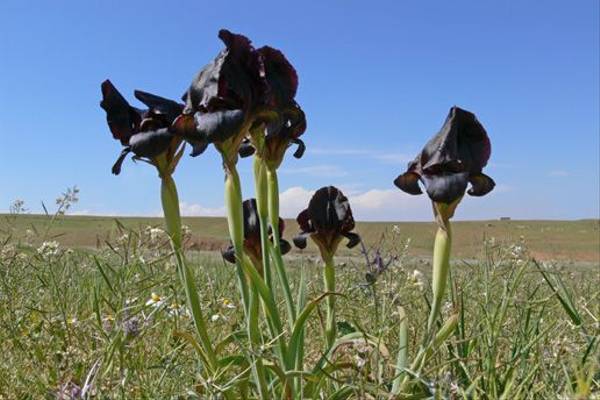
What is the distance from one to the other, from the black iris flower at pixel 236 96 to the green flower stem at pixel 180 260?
0.22 m

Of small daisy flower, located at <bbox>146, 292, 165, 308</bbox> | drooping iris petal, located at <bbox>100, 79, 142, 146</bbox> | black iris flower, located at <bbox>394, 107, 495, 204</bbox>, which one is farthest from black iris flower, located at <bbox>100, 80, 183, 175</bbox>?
black iris flower, located at <bbox>394, 107, 495, 204</bbox>

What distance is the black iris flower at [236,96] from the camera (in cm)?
206

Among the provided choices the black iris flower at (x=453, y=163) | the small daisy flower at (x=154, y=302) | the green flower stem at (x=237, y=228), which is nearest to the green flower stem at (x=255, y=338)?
the green flower stem at (x=237, y=228)

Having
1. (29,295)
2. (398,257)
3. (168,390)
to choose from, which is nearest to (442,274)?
(398,257)

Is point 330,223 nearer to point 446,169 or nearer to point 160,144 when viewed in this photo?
point 446,169

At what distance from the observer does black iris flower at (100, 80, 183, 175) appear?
223 cm

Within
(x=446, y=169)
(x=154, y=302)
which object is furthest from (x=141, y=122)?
(x=154, y=302)

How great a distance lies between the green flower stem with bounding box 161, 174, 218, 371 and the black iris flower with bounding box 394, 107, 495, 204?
0.80 meters

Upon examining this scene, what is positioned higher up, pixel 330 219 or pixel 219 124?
pixel 219 124

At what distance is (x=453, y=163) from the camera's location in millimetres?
2146

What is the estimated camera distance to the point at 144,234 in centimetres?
272

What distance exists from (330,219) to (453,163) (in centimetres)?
78

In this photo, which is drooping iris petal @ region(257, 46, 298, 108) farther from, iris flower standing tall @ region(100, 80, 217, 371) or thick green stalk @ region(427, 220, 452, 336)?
thick green stalk @ region(427, 220, 452, 336)

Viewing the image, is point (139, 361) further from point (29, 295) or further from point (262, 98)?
point (29, 295)
